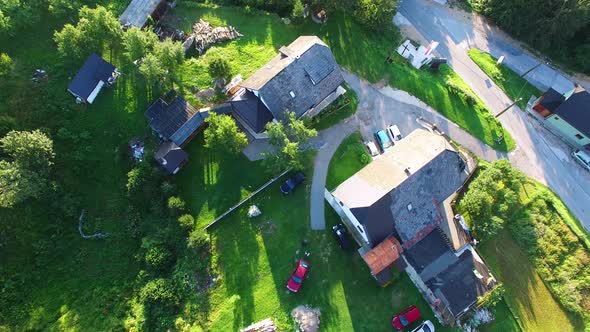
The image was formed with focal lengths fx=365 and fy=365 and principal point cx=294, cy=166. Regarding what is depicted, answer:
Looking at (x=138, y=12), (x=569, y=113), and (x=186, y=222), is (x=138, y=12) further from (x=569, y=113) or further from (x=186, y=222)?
(x=569, y=113)

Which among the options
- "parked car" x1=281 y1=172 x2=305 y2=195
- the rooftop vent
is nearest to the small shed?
"parked car" x1=281 y1=172 x2=305 y2=195

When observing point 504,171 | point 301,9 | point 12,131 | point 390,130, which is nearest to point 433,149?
point 390,130

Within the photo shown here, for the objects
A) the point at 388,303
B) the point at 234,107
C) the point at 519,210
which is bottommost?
the point at 388,303

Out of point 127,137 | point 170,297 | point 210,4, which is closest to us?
point 170,297

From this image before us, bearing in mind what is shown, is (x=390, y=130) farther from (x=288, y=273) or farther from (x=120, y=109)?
(x=120, y=109)

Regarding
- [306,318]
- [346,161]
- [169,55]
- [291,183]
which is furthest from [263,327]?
[169,55]

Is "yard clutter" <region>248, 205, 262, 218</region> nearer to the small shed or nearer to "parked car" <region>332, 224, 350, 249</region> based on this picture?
"parked car" <region>332, 224, 350, 249</region>

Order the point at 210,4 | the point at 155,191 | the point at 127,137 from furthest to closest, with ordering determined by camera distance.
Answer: the point at 210,4 → the point at 127,137 → the point at 155,191

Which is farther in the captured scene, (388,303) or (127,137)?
(127,137)
